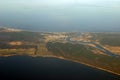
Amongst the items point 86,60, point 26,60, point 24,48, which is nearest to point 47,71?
point 26,60

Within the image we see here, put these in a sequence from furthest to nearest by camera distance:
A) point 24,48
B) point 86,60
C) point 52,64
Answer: point 24,48, point 86,60, point 52,64

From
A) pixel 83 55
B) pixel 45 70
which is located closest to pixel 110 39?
pixel 83 55

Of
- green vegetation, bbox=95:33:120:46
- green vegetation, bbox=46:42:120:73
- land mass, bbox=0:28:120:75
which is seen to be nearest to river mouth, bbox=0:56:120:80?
land mass, bbox=0:28:120:75

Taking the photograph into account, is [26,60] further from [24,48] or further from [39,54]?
[24,48]

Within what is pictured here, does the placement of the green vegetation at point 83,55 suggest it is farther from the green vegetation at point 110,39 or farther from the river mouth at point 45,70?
the green vegetation at point 110,39

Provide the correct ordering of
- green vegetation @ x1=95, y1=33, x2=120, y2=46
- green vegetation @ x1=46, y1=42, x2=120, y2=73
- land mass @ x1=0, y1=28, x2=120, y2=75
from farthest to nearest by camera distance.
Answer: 1. green vegetation @ x1=95, y1=33, x2=120, y2=46
2. land mass @ x1=0, y1=28, x2=120, y2=75
3. green vegetation @ x1=46, y1=42, x2=120, y2=73

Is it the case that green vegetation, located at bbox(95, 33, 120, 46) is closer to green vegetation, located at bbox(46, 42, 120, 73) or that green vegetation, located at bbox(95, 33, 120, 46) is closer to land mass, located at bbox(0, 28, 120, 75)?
land mass, located at bbox(0, 28, 120, 75)

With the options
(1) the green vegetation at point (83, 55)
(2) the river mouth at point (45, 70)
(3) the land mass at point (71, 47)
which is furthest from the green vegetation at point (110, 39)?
(2) the river mouth at point (45, 70)
